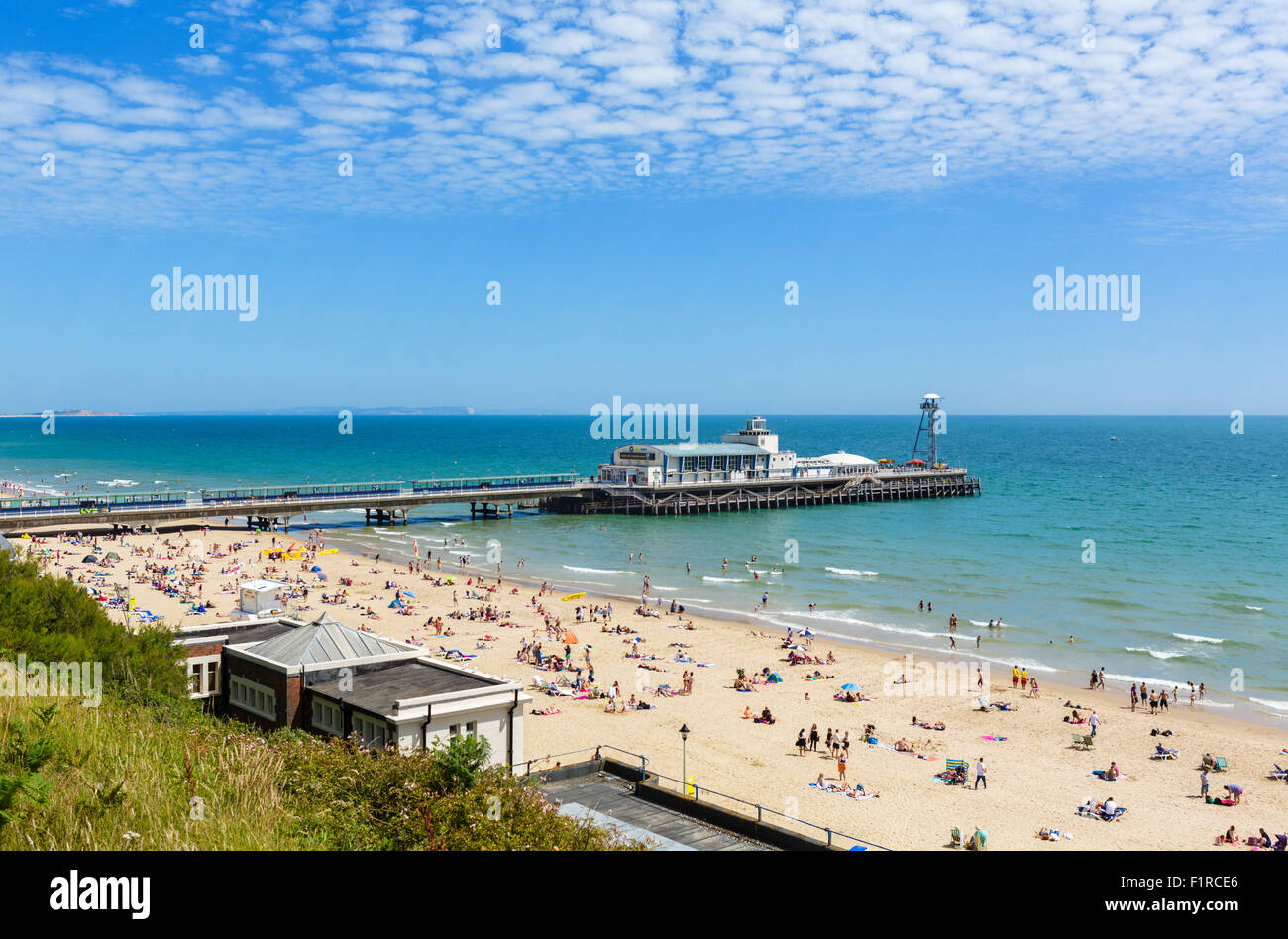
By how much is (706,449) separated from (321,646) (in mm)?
83084

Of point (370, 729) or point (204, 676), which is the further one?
point (204, 676)

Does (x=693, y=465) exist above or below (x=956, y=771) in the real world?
above

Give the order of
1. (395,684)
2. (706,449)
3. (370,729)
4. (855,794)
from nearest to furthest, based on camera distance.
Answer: (370,729)
(395,684)
(855,794)
(706,449)

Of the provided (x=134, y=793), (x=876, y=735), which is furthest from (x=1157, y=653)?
(x=134, y=793)

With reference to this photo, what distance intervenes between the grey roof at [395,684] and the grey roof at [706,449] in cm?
7866

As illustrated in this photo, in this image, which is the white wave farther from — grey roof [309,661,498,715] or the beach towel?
grey roof [309,661,498,715]

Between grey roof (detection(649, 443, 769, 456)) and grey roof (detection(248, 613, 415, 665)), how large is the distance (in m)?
77.6

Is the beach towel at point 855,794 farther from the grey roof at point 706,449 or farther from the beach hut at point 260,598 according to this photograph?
the grey roof at point 706,449

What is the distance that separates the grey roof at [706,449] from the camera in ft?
336

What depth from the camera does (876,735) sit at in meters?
32.4

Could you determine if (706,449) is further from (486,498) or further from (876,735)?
(876,735)

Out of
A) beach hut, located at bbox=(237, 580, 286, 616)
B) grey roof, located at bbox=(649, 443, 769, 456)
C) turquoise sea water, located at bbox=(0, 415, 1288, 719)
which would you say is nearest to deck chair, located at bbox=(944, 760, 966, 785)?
A: turquoise sea water, located at bbox=(0, 415, 1288, 719)

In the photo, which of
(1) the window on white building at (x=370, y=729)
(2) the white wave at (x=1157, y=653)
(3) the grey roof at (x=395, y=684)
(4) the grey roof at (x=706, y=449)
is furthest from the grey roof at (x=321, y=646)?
(4) the grey roof at (x=706, y=449)

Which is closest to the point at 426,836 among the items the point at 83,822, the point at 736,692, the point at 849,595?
the point at 83,822
